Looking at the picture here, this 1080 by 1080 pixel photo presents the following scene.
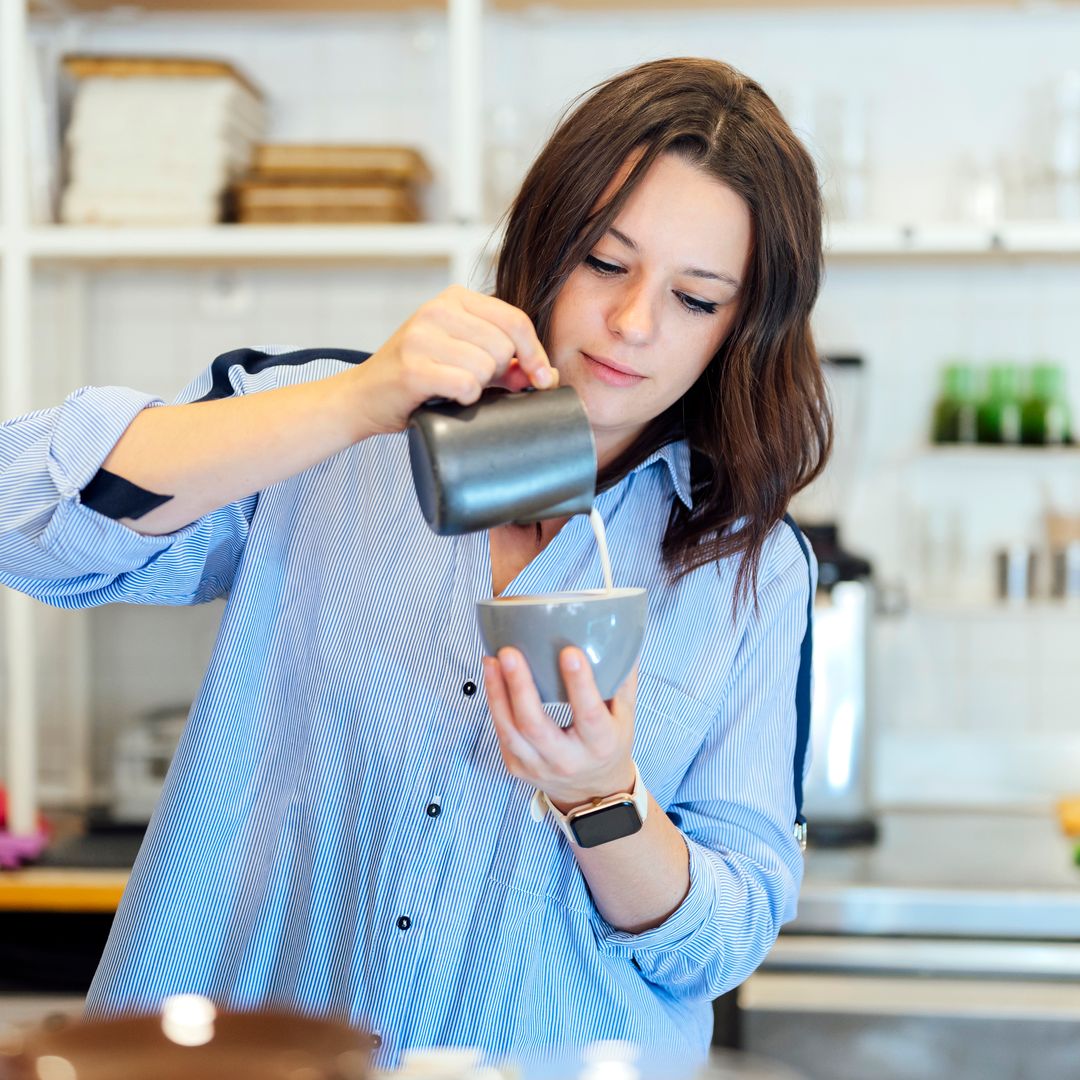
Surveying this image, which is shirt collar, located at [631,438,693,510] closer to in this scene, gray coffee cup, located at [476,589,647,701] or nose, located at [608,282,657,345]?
nose, located at [608,282,657,345]

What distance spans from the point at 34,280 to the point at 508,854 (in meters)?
1.87

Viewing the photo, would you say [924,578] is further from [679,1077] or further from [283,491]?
[679,1077]

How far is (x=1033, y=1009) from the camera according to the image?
73.5 inches

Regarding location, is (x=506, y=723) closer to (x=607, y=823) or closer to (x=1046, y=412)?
(x=607, y=823)

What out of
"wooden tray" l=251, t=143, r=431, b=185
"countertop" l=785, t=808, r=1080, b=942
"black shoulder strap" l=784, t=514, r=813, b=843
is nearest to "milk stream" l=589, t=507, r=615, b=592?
"black shoulder strap" l=784, t=514, r=813, b=843

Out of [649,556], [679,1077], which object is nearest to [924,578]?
[649,556]

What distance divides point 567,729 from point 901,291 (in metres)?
1.86

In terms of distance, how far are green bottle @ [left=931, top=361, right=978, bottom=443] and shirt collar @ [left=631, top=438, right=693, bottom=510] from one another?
137 centimetres

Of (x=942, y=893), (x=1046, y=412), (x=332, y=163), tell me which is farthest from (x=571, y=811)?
(x=1046, y=412)

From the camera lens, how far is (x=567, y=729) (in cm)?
90

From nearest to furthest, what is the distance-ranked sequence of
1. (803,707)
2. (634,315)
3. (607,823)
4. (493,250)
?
1. (607,823)
2. (634,315)
3. (803,707)
4. (493,250)

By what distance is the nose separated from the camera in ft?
3.48

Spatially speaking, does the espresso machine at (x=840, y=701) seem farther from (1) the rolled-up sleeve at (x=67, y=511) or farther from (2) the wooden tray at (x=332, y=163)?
(1) the rolled-up sleeve at (x=67, y=511)

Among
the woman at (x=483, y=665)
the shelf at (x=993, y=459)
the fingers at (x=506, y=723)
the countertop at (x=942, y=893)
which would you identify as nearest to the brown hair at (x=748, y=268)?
the woman at (x=483, y=665)
